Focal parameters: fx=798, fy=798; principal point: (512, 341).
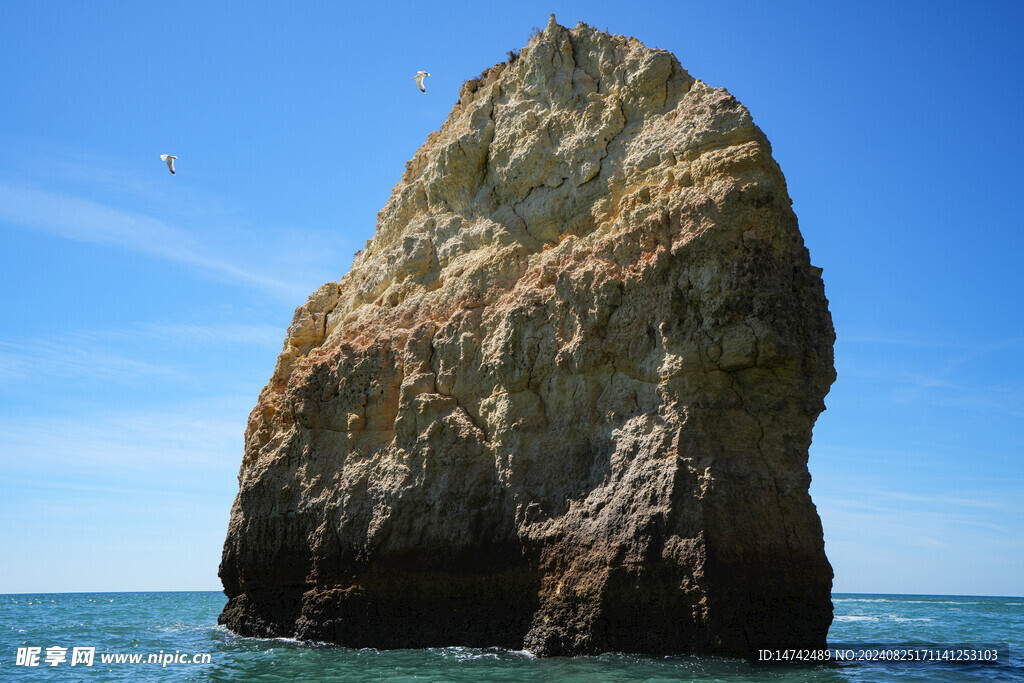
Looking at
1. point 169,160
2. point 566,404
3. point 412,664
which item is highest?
point 169,160

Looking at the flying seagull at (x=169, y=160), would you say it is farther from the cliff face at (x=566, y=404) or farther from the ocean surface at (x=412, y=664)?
the ocean surface at (x=412, y=664)

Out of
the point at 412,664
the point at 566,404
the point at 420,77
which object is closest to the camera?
the point at 412,664

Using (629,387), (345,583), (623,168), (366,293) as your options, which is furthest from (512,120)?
(345,583)

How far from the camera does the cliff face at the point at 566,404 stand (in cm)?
1027

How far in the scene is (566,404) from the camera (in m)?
12.0

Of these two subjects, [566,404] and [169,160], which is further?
[169,160]

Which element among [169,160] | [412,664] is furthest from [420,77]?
[412,664]

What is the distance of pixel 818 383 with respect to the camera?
36.0 feet

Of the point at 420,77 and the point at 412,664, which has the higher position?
the point at 420,77

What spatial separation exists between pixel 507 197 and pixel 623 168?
270 centimetres

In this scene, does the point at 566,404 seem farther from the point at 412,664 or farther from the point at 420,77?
the point at 420,77

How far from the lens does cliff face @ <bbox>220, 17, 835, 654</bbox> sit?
404 inches

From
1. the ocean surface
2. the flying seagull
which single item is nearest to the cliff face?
the ocean surface

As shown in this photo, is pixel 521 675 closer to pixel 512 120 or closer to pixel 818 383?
pixel 818 383
